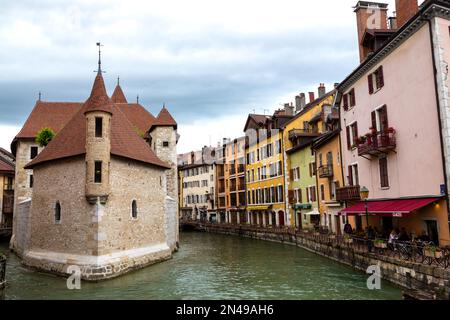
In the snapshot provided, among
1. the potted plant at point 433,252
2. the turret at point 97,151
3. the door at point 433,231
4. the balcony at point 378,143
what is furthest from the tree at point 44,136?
the potted plant at point 433,252

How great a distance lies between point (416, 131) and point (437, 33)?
408 centimetres

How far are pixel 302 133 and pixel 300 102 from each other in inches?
333

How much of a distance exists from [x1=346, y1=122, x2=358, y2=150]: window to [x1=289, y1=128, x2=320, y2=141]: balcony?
12041 millimetres

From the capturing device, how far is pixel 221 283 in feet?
56.1

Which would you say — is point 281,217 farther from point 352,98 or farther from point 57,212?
point 57,212

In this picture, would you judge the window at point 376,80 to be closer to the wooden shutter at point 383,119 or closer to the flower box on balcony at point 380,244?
the wooden shutter at point 383,119

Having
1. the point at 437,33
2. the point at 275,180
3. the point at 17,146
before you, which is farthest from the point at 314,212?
the point at 17,146

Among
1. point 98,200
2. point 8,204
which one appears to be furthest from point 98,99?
point 8,204

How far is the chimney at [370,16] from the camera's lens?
22.9 meters

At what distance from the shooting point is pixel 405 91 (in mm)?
17547

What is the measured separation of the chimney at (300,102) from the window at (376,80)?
937 inches

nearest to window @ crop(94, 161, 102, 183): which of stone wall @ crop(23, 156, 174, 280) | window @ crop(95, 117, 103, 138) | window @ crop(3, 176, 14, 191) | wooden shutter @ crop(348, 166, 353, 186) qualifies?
stone wall @ crop(23, 156, 174, 280)

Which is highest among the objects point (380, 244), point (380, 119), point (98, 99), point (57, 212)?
point (98, 99)
